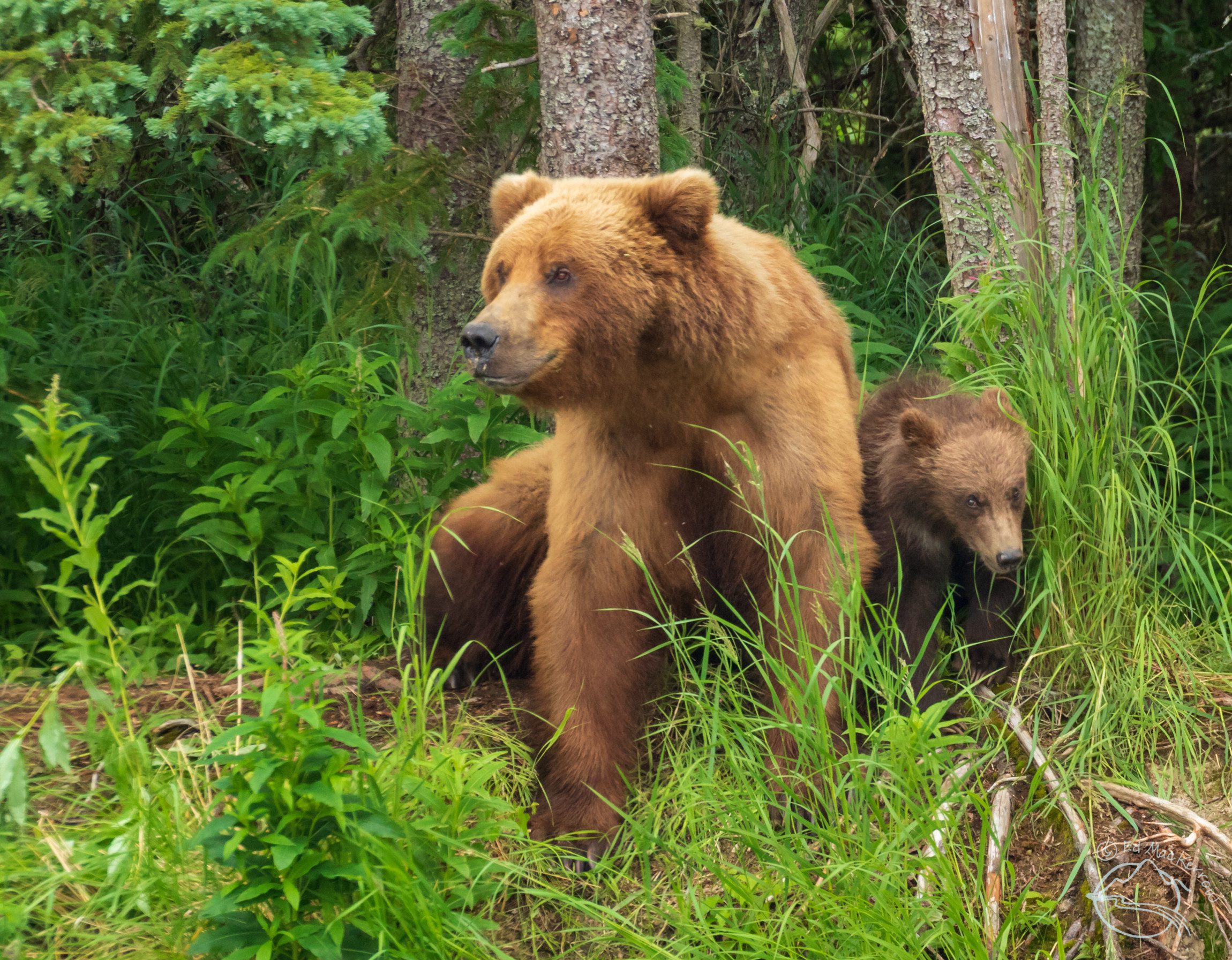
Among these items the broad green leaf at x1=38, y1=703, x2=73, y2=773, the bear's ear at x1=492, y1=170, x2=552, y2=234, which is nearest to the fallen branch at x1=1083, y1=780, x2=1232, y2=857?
the bear's ear at x1=492, y1=170, x2=552, y2=234

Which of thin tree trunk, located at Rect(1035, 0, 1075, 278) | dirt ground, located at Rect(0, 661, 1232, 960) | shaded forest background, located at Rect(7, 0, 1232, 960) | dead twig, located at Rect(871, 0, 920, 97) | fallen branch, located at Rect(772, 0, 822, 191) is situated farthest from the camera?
dead twig, located at Rect(871, 0, 920, 97)

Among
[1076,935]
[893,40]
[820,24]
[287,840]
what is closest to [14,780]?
[287,840]

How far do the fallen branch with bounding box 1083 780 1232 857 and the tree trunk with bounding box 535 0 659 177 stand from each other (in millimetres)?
2545

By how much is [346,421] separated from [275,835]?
6.68 ft

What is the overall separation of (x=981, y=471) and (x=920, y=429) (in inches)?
8.9

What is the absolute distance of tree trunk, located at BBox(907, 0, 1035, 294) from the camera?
407 cm

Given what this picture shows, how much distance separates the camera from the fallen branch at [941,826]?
2.70 m

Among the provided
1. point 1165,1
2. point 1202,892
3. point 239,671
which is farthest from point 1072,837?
point 1165,1

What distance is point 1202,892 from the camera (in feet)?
9.61

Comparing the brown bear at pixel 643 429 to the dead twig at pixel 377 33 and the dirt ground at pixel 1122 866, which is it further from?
the dead twig at pixel 377 33

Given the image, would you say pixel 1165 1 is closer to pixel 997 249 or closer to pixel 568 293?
pixel 997 249

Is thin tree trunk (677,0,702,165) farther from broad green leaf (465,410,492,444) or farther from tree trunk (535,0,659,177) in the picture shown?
broad green leaf (465,410,492,444)

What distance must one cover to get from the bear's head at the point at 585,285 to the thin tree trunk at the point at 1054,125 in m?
1.41

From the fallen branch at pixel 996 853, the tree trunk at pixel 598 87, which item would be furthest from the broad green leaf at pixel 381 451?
the fallen branch at pixel 996 853
